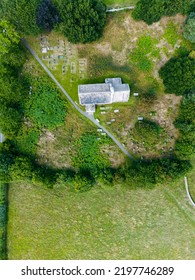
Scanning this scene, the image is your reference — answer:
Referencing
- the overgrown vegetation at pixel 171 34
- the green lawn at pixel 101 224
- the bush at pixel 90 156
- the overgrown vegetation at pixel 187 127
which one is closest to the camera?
the overgrown vegetation at pixel 187 127

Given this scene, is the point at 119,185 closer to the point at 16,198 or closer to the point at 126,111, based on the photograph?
the point at 126,111

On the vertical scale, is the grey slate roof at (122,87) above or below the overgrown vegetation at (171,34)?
below

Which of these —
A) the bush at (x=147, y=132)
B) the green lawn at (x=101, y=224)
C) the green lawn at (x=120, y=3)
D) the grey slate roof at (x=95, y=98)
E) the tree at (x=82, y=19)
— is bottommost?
the green lawn at (x=101, y=224)

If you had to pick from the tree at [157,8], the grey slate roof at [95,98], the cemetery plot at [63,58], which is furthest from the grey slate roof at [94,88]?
the tree at [157,8]

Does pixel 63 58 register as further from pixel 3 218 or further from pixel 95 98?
pixel 3 218

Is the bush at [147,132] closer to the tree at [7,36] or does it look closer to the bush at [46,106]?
the bush at [46,106]
